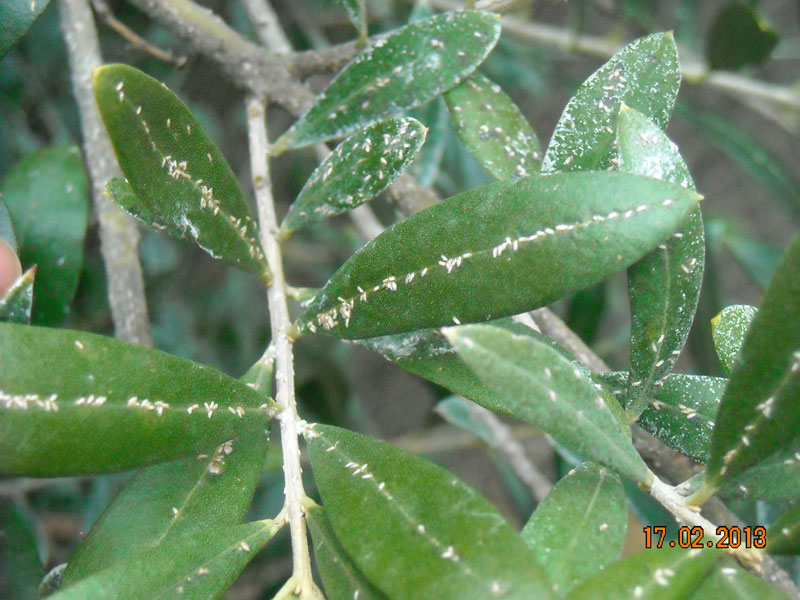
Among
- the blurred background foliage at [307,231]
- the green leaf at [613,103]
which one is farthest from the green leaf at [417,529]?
the blurred background foliage at [307,231]

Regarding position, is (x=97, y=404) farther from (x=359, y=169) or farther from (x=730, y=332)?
(x=730, y=332)

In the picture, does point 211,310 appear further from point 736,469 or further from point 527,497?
point 736,469

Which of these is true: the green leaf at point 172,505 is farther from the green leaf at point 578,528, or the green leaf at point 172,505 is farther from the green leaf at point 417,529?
the green leaf at point 578,528

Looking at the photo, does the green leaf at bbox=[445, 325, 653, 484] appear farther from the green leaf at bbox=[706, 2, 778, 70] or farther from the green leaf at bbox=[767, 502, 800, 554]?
the green leaf at bbox=[706, 2, 778, 70]

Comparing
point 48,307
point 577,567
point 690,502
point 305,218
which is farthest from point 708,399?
point 48,307

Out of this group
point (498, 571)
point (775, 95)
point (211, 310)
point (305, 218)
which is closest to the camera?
point (498, 571)

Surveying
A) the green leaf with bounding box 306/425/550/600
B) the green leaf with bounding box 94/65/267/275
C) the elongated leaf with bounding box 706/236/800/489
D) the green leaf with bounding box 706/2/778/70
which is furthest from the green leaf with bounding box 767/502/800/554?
the green leaf with bounding box 706/2/778/70

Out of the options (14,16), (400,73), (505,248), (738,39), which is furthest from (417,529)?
(738,39)
